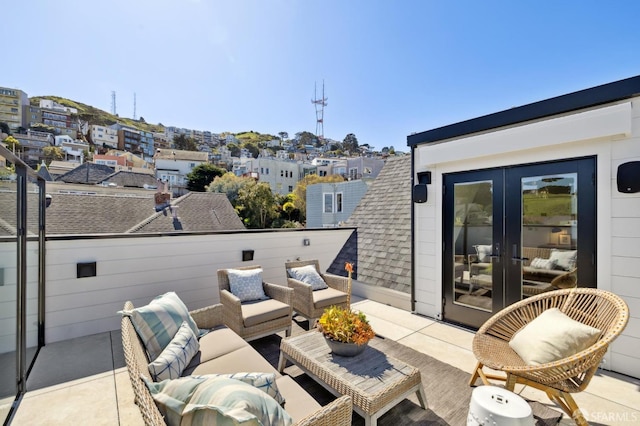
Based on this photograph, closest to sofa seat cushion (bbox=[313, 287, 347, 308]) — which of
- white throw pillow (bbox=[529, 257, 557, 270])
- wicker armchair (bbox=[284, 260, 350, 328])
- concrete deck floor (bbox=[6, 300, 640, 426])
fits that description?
wicker armchair (bbox=[284, 260, 350, 328])

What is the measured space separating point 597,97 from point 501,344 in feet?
9.05

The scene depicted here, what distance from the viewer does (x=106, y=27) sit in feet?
18.7

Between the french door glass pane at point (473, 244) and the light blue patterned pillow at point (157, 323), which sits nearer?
the light blue patterned pillow at point (157, 323)

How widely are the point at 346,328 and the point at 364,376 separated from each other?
370 millimetres

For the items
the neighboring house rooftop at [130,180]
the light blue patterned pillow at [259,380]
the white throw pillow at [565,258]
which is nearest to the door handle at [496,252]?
the white throw pillow at [565,258]

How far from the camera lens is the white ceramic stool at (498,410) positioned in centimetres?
151

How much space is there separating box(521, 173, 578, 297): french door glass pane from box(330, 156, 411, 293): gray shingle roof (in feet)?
5.90

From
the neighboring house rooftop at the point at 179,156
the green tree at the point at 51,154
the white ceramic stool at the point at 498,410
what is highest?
the neighboring house rooftop at the point at 179,156

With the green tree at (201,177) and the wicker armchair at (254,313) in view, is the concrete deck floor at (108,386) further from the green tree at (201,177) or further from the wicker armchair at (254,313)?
the green tree at (201,177)

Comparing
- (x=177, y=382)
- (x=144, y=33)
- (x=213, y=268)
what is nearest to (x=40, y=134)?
(x=144, y=33)

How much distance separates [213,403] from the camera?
1.09 m

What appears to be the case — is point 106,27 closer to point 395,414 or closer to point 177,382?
point 177,382

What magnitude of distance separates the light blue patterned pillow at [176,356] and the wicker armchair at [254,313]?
867 mm

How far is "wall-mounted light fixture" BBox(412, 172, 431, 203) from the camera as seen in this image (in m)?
4.38
